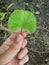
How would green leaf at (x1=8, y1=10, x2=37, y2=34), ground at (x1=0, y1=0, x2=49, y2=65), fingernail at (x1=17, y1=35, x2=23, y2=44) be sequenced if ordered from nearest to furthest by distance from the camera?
green leaf at (x1=8, y1=10, x2=37, y2=34)
fingernail at (x1=17, y1=35, x2=23, y2=44)
ground at (x1=0, y1=0, x2=49, y2=65)

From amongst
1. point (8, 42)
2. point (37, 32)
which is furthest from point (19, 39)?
point (37, 32)

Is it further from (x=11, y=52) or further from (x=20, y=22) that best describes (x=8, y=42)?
(x=20, y=22)

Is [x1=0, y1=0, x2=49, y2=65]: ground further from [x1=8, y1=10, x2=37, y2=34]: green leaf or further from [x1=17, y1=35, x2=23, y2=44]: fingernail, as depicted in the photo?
[x1=8, y1=10, x2=37, y2=34]: green leaf

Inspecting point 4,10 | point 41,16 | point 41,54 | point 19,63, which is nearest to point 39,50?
point 41,54

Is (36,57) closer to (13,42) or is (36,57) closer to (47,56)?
(47,56)

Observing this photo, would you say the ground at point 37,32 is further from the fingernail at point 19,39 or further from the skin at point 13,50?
the fingernail at point 19,39

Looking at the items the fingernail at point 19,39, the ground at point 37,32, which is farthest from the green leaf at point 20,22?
the ground at point 37,32

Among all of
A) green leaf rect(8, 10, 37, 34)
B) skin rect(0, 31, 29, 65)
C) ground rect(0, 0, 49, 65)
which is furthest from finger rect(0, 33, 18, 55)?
ground rect(0, 0, 49, 65)
